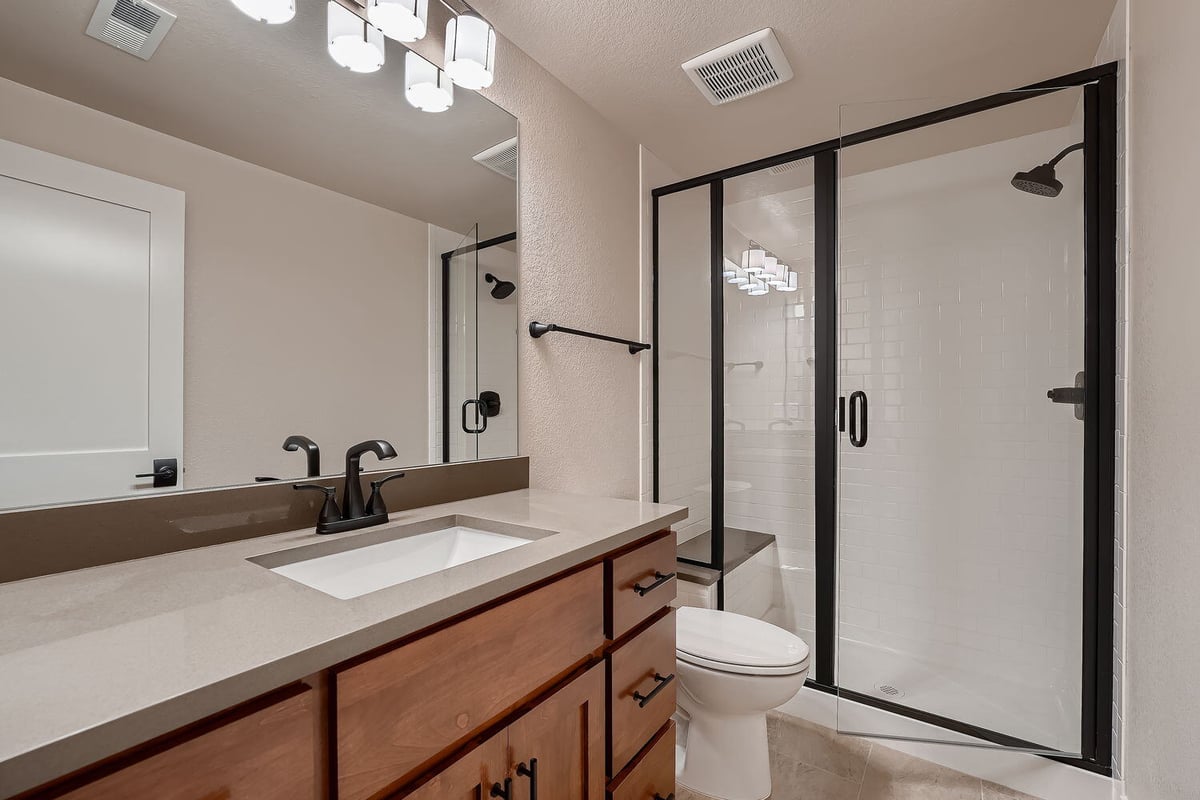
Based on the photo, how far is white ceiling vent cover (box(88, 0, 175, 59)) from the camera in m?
0.93

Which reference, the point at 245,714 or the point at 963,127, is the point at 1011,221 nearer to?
the point at 963,127

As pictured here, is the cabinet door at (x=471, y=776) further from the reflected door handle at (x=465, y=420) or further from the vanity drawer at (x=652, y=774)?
the reflected door handle at (x=465, y=420)

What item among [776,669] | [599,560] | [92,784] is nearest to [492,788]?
[599,560]

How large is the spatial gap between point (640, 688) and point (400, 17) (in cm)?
161

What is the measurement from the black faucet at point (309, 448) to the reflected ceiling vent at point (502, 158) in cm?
95

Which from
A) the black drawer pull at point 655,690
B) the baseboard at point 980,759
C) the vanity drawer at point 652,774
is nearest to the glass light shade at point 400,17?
the black drawer pull at point 655,690

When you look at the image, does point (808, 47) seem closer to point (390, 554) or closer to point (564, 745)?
point (390, 554)

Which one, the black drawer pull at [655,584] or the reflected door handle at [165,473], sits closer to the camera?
the reflected door handle at [165,473]

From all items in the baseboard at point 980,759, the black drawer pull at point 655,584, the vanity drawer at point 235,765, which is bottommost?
the baseboard at point 980,759

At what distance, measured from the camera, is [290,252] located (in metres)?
1.16

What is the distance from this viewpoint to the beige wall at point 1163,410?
43.6 inches

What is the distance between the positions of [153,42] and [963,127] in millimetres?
2103

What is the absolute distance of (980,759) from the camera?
1754 millimetres

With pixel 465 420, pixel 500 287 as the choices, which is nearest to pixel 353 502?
pixel 465 420
